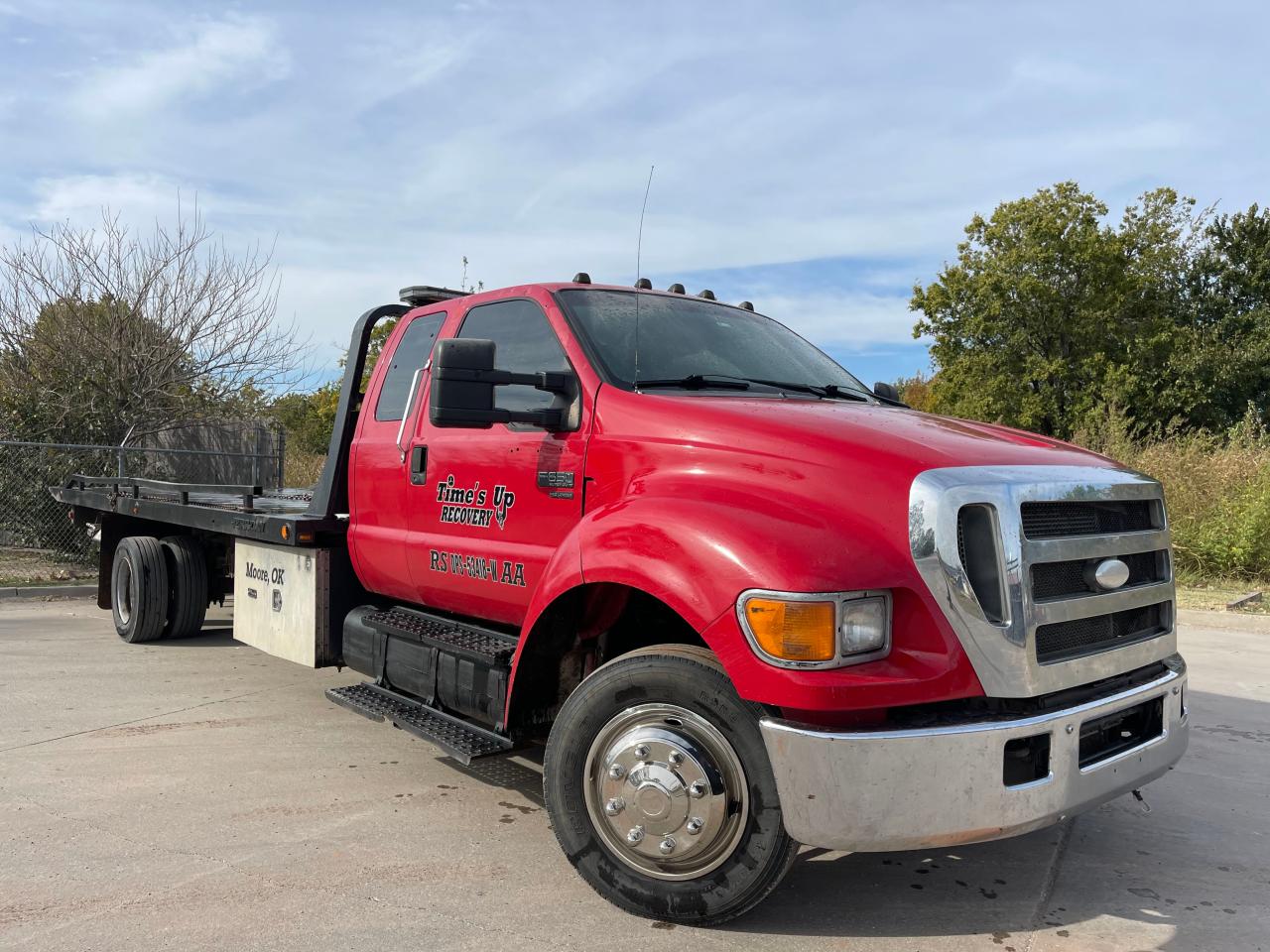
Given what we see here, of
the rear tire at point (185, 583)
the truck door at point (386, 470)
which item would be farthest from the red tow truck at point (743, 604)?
the rear tire at point (185, 583)

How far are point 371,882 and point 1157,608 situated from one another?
2.98 meters

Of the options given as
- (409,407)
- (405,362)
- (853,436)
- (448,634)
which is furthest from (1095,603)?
(405,362)

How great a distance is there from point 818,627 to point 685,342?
179 cm

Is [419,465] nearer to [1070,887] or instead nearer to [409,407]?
[409,407]

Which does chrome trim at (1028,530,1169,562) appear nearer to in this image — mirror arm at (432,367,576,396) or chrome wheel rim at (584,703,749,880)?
chrome wheel rim at (584,703,749,880)

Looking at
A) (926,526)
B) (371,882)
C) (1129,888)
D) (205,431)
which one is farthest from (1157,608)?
(205,431)

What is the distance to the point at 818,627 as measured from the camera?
273cm

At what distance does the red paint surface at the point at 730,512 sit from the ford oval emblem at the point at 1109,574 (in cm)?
42

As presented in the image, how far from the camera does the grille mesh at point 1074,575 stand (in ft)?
9.73

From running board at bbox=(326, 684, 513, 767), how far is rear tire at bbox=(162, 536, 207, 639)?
349cm

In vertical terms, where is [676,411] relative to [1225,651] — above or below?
above

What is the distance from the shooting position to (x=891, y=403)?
4797mm

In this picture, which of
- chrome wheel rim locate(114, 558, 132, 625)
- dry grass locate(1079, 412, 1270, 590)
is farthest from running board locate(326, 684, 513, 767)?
dry grass locate(1079, 412, 1270, 590)

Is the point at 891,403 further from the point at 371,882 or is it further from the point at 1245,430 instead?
the point at 1245,430
